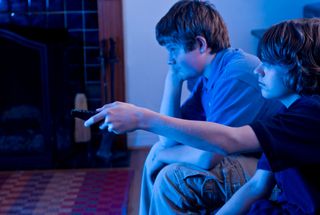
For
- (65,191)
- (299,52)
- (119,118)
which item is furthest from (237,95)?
(65,191)

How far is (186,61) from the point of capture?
5.39 feet

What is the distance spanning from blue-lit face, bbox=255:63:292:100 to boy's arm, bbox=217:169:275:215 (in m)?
0.22

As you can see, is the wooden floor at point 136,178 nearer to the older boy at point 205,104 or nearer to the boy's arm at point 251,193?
the older boy at point 205,104

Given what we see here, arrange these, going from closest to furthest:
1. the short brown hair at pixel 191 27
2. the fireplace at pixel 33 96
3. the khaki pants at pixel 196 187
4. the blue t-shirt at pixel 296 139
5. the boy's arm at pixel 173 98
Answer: the blue t-shirt at pixel 296 139 → the khaki pants at pixel 196 187 → the short brown hair at pixel 191 27 → the boy's arm at pixel 173 98 → the fireplace at pixel 33 96

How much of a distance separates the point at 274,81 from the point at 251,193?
31 centimetres

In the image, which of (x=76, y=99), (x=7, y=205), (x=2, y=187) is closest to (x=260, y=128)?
(x=7, y=205)

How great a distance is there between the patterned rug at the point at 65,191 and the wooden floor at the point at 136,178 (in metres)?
0.03

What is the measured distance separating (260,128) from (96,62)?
2.41 m

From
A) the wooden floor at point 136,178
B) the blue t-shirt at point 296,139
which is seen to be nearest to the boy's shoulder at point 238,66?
the blue t-shirt at point 296,139

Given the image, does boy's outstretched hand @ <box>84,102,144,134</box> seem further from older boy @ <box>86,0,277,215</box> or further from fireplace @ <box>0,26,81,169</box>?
fireplace @ <box>0,26,81,169</box>

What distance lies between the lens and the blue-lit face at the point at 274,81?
118 centimetres

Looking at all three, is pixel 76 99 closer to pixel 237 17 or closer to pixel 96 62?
pixel 96 62

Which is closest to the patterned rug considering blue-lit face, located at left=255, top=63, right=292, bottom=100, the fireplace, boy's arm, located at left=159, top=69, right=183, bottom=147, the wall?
the fireplace

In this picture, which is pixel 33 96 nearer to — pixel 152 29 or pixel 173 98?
pixel 152 29
